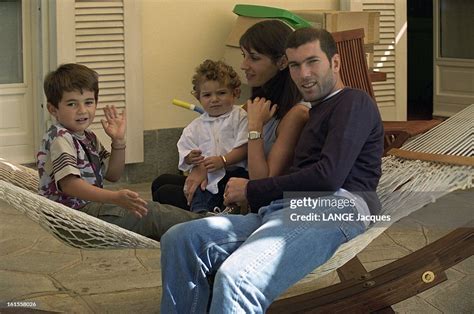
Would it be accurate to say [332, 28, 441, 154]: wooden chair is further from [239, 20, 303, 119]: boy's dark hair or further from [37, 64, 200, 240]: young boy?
[37, 64, 200, 240]: young boy

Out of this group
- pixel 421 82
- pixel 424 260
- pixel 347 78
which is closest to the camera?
pixel 424 260

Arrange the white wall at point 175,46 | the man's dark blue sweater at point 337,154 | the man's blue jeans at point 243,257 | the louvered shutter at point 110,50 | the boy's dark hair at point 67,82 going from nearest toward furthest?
1. the man's blue jeans at point 243,257
2. the man's dark blue sweater at point 337,154
3. the boy's dark hair at point 67,82
4. the louvered shutter at point 110,50
5. the white wall at point 175,46

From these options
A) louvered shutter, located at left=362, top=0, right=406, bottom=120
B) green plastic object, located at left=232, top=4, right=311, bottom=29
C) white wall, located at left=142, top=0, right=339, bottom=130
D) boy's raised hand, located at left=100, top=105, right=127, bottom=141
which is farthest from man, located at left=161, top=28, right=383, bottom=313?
louvered shutter, located at left=362, top=0, right=406, bottom=120

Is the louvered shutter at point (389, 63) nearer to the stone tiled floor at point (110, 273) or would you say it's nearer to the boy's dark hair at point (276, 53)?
the stone tiled floor at point (110, 273)

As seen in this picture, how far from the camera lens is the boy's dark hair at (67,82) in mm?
3453

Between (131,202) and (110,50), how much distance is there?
8.38ft

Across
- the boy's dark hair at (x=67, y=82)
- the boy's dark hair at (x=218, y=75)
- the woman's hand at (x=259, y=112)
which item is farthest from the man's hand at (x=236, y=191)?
the boy's dark hair at (x=67, y=82)

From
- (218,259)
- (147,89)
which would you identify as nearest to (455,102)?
(147,89)

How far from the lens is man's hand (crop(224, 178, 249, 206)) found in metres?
3.21

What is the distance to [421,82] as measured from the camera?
30.0 feet

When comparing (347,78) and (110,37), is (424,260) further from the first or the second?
(110,37)

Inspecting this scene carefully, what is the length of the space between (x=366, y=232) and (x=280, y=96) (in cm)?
62

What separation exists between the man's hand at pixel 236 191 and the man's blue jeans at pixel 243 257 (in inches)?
4.2

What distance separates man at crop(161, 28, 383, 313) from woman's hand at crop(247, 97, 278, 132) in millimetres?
195
